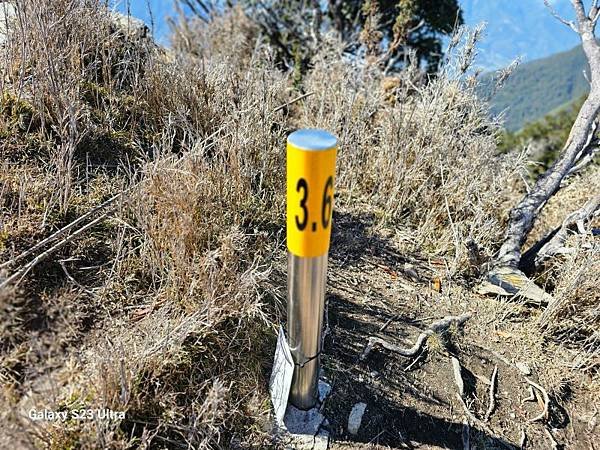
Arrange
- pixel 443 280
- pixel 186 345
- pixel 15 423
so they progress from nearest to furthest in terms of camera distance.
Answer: pixel 15 423, pixel 186 345, pixel 443 280

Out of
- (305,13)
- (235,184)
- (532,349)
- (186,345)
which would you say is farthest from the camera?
(305,13)

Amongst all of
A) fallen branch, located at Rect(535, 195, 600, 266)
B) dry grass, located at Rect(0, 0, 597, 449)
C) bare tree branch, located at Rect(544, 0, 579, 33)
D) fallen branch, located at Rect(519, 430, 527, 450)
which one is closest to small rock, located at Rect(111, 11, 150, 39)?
dry grass, located at Rect(0, 0, 597, 449)

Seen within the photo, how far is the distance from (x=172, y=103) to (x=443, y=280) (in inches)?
75.4

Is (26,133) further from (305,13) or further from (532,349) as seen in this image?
(305,13)

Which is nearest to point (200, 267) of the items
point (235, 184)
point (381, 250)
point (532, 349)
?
point (235, 184)

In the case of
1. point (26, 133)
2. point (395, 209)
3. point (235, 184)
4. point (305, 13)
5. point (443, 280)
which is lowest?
point (443, 280)

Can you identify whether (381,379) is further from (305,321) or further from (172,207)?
(172,207)

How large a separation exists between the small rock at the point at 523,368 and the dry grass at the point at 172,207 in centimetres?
40

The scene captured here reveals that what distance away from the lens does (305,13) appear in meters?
8.64

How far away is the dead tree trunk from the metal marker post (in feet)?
5.31

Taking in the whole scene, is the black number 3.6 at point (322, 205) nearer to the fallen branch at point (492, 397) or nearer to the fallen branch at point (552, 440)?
the fallen branch at point (492, 397)

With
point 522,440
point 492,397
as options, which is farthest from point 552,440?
point 492,397

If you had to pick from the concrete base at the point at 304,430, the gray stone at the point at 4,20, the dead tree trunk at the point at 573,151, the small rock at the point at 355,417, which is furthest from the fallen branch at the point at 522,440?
the gray stone at the point at 4,20

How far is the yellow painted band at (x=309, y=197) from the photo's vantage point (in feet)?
3.98
